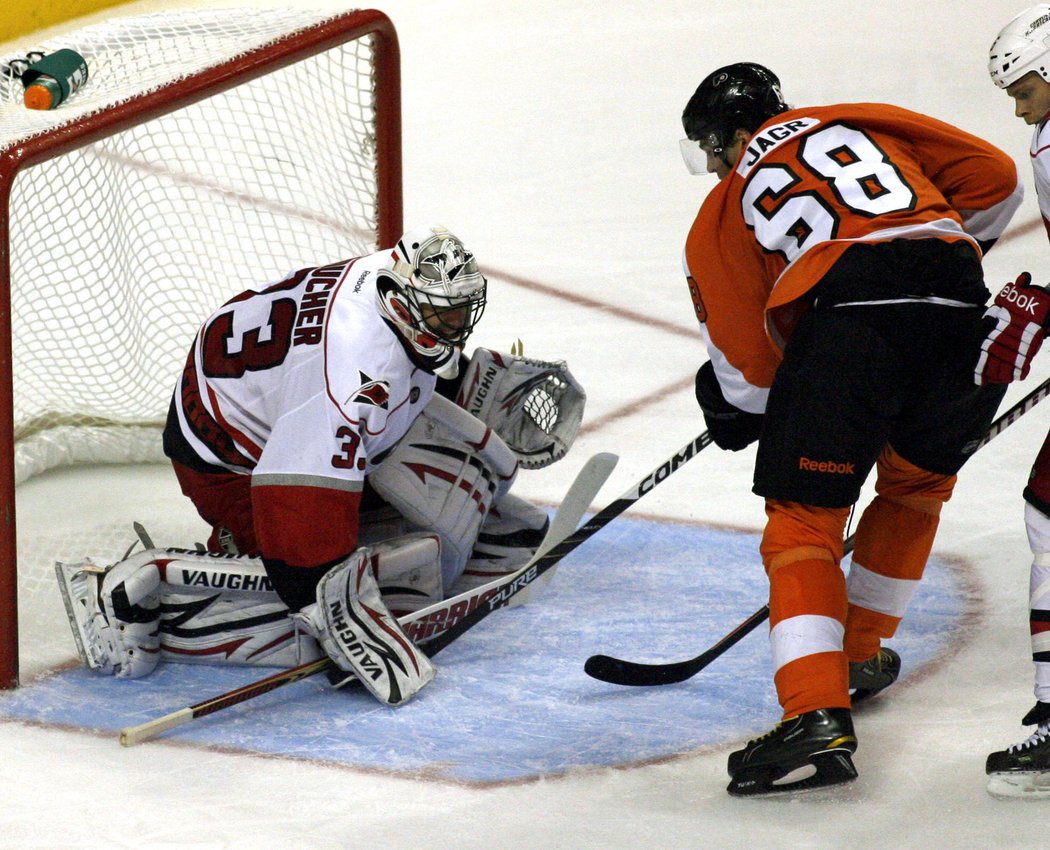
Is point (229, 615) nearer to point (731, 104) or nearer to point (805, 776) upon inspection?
point (805, 776)

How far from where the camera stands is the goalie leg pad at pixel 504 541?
136 inches

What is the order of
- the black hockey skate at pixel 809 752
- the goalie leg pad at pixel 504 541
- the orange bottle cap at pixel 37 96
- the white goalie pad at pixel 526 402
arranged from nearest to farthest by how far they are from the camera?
the black hockey skate at pixel 809 752 < the orange bottle cap at pixel 37 96 < the goalie leg pad at pixel 504 541 < the white goalie pad at pixel 526 402

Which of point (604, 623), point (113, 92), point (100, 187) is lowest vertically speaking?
point (604, 623)

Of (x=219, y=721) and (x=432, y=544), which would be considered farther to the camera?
(x=432, y=544)

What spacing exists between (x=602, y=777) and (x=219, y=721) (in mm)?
674

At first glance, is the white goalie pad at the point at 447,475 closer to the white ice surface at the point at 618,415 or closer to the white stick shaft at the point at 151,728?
the white ice surface at the point at 618,415

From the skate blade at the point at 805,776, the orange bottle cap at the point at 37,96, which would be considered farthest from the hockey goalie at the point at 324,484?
the skate blade at the point at 805,776

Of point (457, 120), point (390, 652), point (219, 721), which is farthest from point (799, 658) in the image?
point (457, 120)

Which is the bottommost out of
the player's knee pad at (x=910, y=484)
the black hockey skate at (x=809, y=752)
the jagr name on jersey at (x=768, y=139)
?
the black hockey skate at (x=809, y=752)

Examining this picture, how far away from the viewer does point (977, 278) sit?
249cm

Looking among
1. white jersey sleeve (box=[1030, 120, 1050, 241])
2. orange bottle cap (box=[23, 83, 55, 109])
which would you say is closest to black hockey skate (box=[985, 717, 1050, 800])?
white jersey sleeve (box=[1030, 120, 1050, 241])

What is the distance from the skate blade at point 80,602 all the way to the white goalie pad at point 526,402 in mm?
858

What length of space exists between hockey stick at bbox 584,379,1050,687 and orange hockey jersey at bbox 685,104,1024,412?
442 millimetres

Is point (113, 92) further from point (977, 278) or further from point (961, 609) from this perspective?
point (961, 609)
